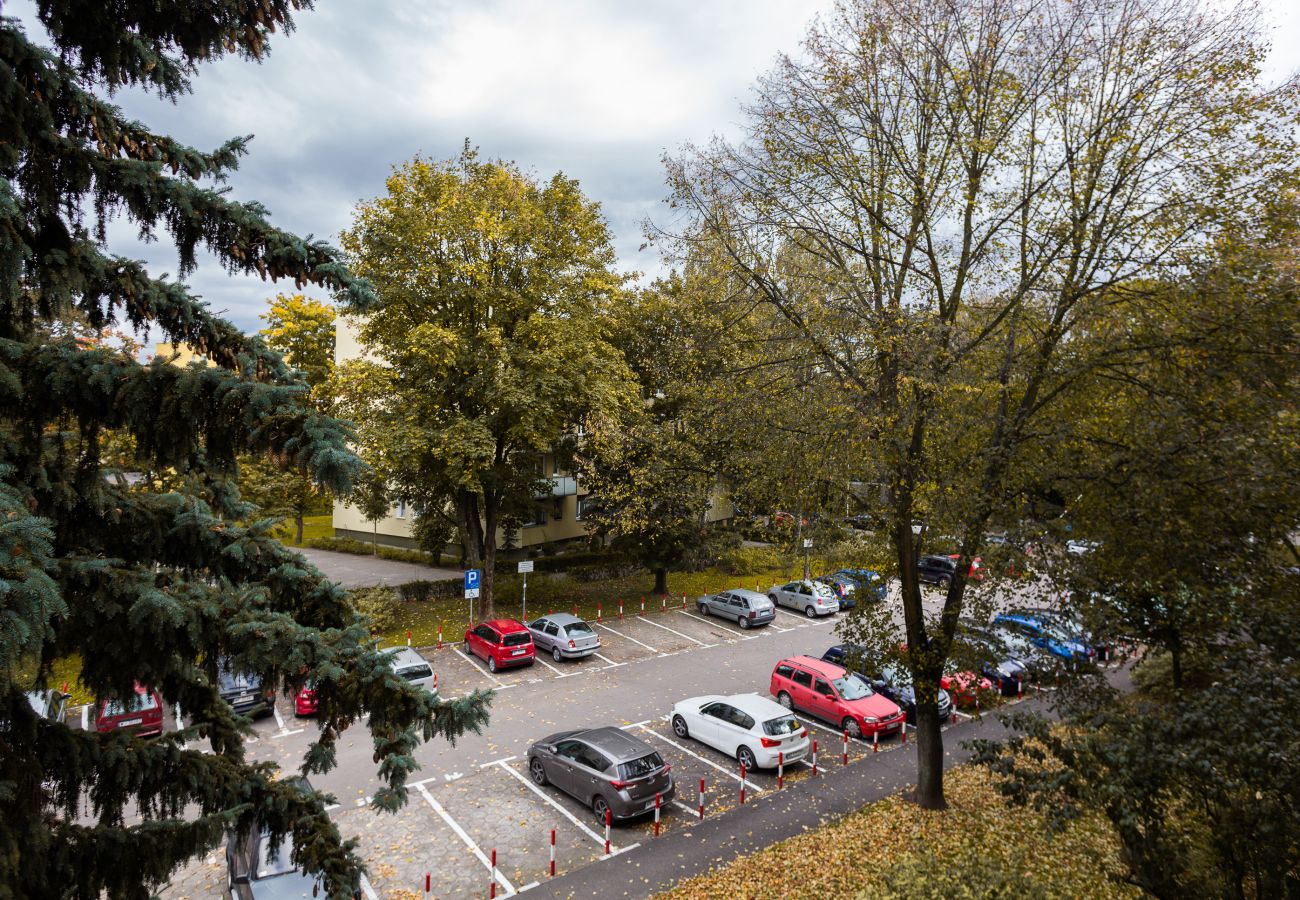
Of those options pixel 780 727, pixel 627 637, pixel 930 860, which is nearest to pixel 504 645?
pixel 627 637

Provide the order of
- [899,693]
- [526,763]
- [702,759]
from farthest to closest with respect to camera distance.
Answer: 1. [899,693]
2. [702,759]
3. [526,763]

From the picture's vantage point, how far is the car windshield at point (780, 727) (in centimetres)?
1459

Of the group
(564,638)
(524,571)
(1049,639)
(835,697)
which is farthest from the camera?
(524,571)

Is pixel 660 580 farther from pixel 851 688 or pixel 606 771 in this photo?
pixel 606 771

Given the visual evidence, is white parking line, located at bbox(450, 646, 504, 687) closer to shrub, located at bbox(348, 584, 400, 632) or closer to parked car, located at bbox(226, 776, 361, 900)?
shrub, located at bbox(348, 584, 400, 632)

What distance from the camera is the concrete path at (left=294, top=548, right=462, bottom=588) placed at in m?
31.2

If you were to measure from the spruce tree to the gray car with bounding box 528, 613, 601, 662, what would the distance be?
1548 cm

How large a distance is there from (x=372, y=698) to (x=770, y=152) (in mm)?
11602

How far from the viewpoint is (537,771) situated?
46.5 feet

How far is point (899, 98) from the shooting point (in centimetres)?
1238

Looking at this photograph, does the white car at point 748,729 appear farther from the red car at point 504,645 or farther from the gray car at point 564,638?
the red car at point 504,645

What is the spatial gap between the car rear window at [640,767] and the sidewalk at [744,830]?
1068 mm

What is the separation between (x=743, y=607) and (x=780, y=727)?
11.3 m

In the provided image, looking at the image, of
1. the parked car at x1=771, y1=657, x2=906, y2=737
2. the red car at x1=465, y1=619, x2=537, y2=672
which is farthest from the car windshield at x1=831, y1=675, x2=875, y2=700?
the red car at x1=465, y1=619, x2=537, y2=672
